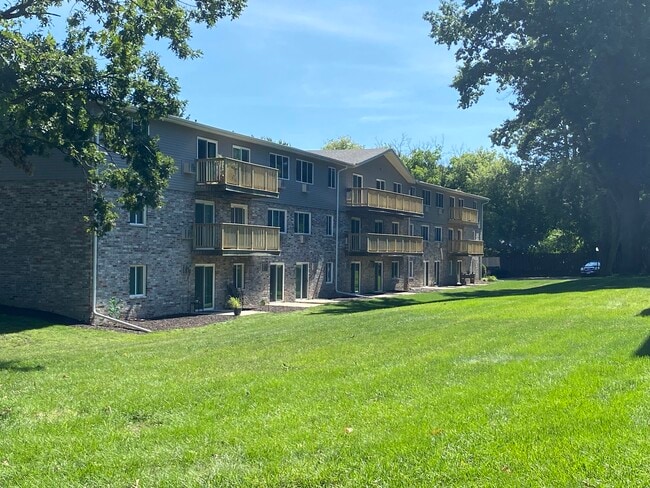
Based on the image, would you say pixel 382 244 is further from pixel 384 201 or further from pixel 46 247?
pixel 46 247

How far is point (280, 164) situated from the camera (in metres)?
31.1

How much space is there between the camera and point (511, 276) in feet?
198

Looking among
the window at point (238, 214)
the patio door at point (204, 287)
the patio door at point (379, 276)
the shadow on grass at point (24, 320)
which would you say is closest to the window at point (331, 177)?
the patio door at point (379, 276)

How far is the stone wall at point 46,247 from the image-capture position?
21641 mm

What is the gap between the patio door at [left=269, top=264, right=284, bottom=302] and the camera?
30995 millimetres

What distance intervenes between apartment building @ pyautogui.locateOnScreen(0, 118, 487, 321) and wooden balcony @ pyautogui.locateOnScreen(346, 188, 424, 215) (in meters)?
0.07

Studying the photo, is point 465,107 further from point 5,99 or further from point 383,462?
point 383,462

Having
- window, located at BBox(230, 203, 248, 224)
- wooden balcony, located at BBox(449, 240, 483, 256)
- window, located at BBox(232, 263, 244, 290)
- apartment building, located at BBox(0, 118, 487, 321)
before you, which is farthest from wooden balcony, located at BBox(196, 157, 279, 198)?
wooden balcony, located at BBox(449, 240, 483, 256)

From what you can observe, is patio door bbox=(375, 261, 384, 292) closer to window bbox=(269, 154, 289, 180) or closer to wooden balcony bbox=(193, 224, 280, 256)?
window bbox=(269, 154, 289, 180)

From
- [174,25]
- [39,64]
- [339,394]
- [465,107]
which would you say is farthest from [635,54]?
[339,394]

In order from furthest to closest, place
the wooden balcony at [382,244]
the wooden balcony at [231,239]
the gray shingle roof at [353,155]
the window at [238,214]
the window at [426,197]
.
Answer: the window at [426,197] < the gray shingle roof at [353,155] < the wooden balcony at [382,244] < the window at [238,214] < the wooden balcony at [231,239]

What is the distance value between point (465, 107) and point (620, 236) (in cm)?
1288

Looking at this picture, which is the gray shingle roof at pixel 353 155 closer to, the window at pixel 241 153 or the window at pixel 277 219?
the window at pixel 277 219

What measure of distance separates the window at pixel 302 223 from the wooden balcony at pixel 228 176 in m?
5.29
